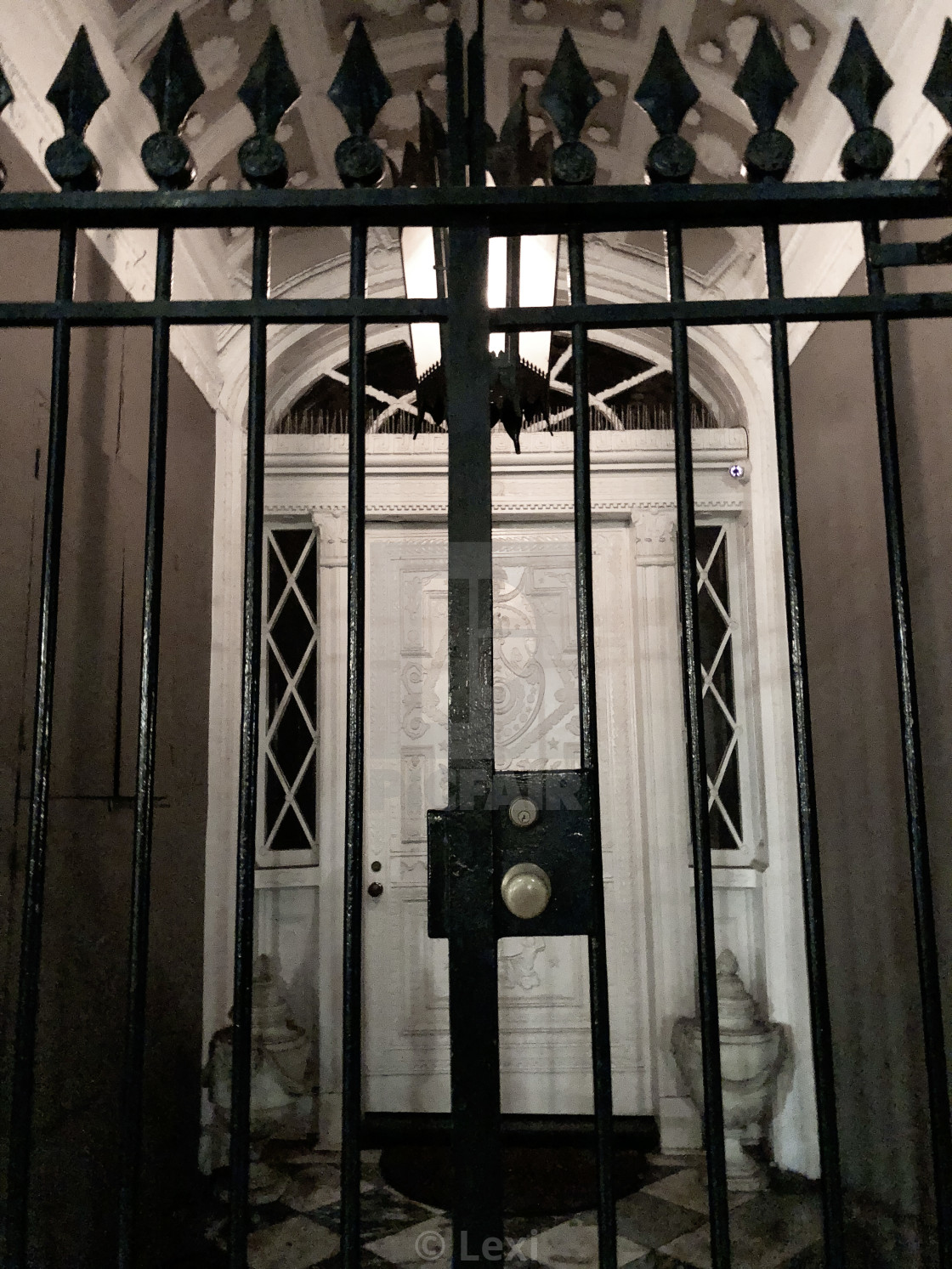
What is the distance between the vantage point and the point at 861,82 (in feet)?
3.36

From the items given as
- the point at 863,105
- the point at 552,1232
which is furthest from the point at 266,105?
the point at 552,1232

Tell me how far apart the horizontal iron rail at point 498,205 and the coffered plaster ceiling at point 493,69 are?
129 centimetres

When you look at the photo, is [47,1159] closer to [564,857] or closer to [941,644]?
[564,857]

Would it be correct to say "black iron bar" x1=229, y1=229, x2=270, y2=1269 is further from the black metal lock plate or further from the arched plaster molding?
the arched plaster molding

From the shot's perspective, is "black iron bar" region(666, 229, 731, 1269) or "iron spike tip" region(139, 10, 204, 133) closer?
"black iron bar" region(666, 229, 731, 1269)

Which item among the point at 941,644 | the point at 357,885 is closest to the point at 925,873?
the point at 357,885

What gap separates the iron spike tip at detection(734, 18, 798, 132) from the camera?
3.38 feet

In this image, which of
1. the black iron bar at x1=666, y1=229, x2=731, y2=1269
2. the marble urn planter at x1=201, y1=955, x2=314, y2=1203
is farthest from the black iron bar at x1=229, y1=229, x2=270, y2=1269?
the marble urn planter at x1=201, y1=955, x2=314, y2=1203

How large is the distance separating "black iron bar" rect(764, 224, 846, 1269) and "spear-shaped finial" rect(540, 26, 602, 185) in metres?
0.24

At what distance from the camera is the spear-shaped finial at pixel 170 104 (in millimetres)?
1033

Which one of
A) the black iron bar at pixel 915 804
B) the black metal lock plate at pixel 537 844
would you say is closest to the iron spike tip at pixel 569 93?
the black iron bar at pixel 915 804

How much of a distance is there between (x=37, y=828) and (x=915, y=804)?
0.96 m

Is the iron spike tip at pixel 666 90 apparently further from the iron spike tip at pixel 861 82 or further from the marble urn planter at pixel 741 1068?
the marble urn planter at pixel 741 1068

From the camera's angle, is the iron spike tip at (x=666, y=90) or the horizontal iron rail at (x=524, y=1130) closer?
the iron spike tip at (x=666, y=90)
